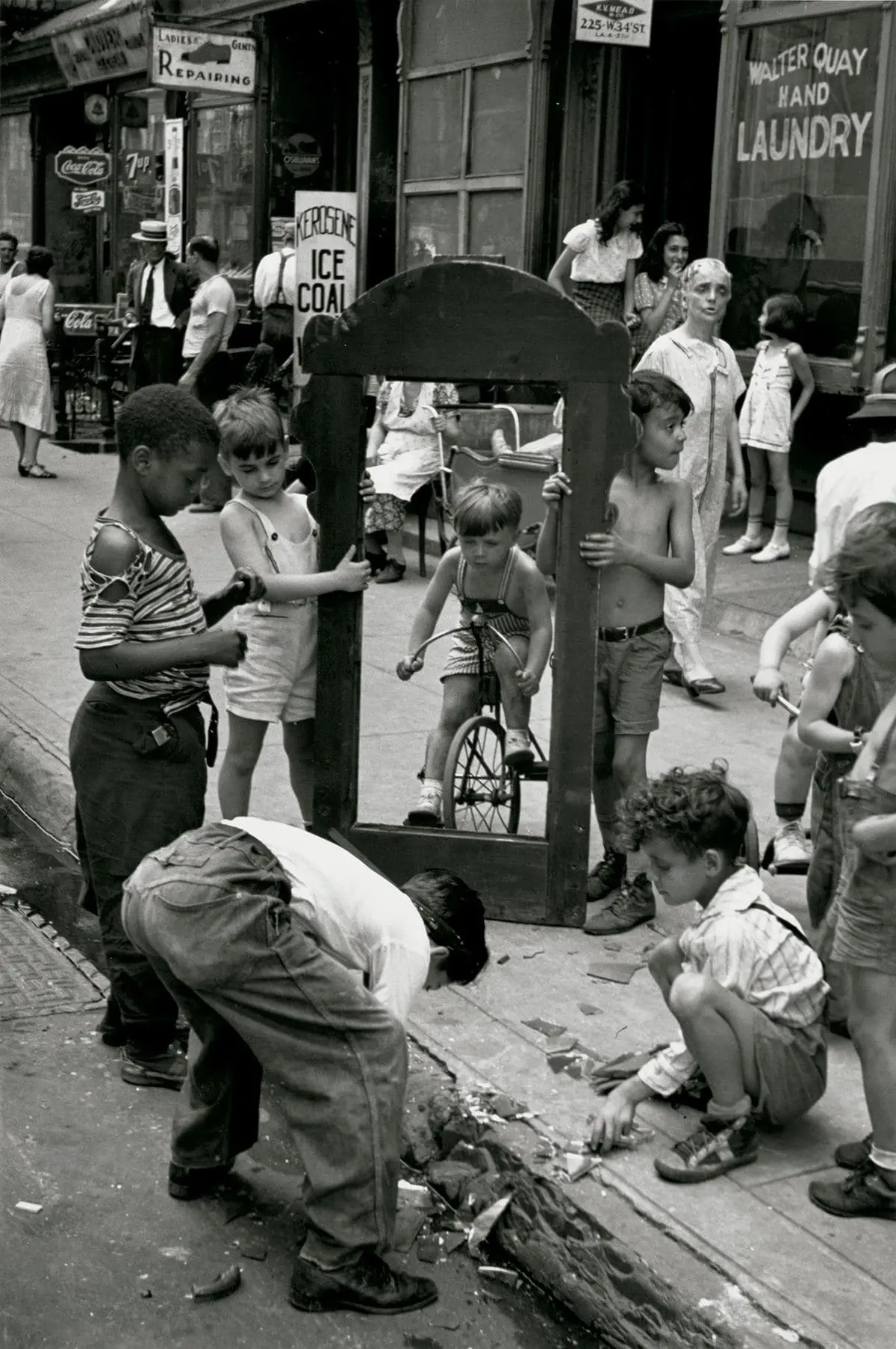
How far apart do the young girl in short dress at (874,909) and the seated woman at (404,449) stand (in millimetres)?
6437

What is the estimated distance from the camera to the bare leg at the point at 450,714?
563 centimetres

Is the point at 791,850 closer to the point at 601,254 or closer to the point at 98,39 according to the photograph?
the point at 601,254

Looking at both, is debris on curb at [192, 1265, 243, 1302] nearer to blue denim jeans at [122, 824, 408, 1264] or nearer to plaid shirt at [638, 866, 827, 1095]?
blue denim jeans at [122, 824, 408, 1264]

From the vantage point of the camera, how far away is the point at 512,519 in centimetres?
534

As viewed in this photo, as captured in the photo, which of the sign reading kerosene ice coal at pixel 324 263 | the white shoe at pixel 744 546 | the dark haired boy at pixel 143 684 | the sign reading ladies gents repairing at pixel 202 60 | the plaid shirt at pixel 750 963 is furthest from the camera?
the sign reading ladies gents repairing at pixel 202 60

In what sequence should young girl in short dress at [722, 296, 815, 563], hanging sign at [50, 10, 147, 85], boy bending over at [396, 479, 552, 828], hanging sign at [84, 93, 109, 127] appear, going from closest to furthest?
boy bending over at [396, 479, 552, 828], young girl in short dress at [722, 296, 815, 563], hanging sign at [50, 10, 147, 85], hanging sign at [84, 93, 109, 127]

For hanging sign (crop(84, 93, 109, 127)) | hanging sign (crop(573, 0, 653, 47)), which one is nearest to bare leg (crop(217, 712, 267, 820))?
hanging sign (crop(573, 0, 653, 47))

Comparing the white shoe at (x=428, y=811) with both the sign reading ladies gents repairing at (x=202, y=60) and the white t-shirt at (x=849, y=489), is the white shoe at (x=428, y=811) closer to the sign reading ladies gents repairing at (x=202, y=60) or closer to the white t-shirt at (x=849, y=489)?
the white t-shirt at (x=849, y=489)

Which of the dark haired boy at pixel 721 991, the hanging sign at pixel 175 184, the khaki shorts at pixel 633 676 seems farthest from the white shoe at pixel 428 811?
the hanging sign at pixel 175 184

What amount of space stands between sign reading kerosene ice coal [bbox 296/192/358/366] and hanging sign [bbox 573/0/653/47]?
9.91 feet

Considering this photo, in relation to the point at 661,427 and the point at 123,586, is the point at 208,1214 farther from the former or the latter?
the point at 661,427

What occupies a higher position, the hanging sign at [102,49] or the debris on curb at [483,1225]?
the hanging sign at [102,49]

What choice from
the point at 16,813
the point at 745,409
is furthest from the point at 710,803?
the point at 745,409

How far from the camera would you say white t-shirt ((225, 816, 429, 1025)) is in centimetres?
338
